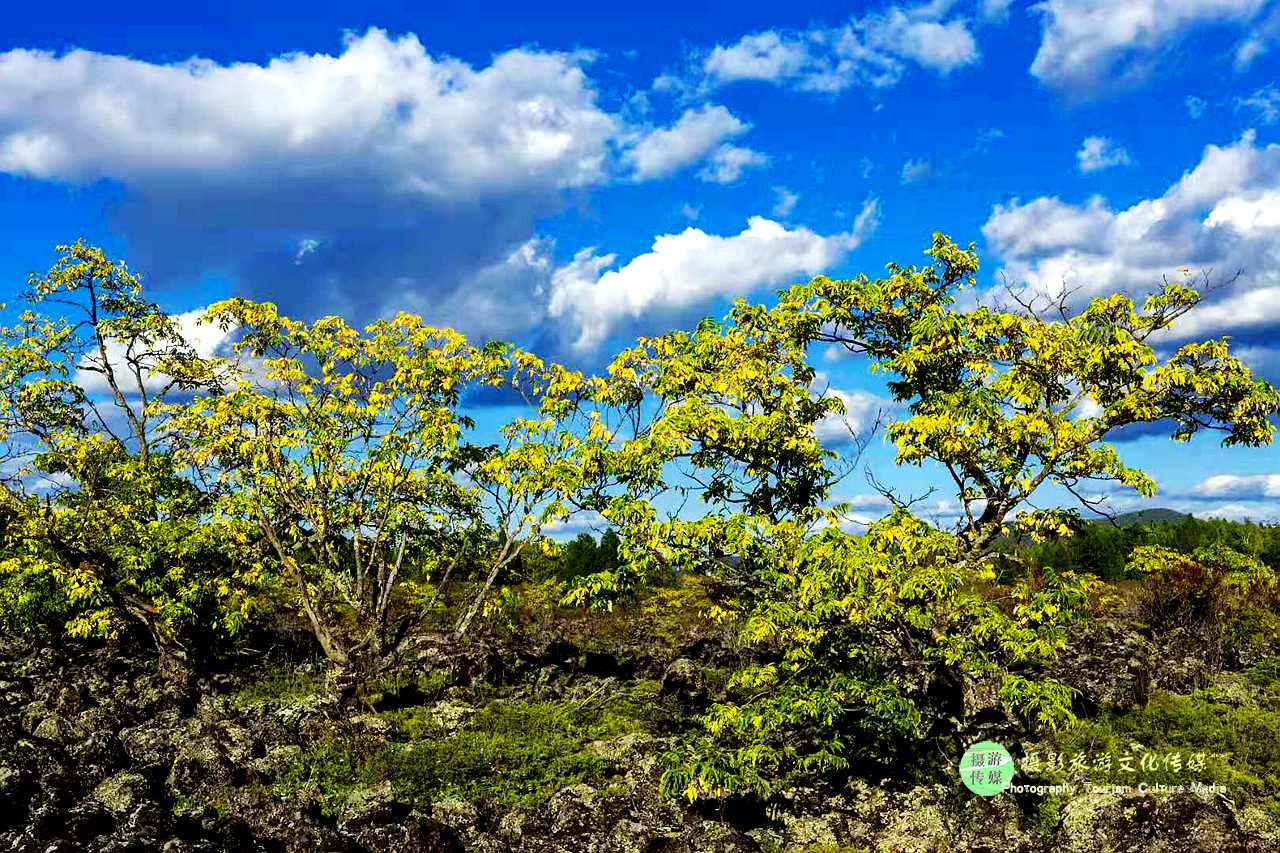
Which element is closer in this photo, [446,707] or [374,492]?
[446,707]

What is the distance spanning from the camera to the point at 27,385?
1941 centimetres

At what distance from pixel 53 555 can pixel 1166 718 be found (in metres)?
20.5

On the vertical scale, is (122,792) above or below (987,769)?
above

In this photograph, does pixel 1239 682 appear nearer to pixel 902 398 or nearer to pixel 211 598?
pixel 902 398

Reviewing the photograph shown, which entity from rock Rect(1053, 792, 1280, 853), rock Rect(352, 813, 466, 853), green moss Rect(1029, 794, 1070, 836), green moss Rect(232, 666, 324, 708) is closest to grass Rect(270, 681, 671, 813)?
rock Rect(352, 813, 466, 853)

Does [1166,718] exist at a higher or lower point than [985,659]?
lower

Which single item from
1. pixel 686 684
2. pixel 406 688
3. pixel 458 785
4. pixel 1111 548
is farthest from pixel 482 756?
pixel 1111 548

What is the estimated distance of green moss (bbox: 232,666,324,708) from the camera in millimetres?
17498

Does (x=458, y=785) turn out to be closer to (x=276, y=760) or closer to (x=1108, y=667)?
(x=276, y=760)

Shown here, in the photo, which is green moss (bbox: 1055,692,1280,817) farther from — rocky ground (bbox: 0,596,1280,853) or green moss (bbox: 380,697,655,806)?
green moss (bbox: 380,697,655,806)

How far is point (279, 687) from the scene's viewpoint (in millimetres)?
18516

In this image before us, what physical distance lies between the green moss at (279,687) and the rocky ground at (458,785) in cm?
7

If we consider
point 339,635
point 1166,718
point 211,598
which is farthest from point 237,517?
point 1166,718

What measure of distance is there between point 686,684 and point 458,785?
6.74 meters
